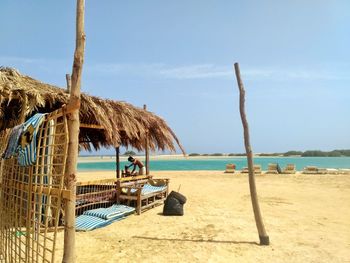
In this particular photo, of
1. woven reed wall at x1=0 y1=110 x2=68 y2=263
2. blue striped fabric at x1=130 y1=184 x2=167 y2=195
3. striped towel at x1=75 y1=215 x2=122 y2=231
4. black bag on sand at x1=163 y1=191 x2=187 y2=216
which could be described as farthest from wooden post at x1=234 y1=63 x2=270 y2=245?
blue striped fabric at x1=130 y1=184 x2=167 y2=195

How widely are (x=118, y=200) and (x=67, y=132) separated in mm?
5977

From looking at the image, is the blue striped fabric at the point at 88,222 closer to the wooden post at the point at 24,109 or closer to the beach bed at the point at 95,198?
the beach bed at the point at 95,198

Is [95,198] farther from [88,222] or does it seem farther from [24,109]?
[24,109]

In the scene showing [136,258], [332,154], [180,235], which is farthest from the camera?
[332,154]

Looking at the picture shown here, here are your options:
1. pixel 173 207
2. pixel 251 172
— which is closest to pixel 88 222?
pixel 173 207

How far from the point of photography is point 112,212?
795 centimetres

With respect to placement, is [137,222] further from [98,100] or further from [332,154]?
[332,154]

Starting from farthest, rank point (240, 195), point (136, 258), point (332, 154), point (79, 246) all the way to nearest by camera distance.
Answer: point (332, 154) → point (240, 195) → point (79, 246) → point (136, 258)

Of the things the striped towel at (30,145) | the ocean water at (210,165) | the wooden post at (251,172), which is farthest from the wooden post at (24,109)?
the ocean water at (210,165)

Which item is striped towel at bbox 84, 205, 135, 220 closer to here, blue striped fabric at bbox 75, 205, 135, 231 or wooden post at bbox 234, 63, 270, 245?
blue striped fabric at bbox 75, 205, 135, 231

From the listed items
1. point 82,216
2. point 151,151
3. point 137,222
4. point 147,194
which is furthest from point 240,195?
point 82,216

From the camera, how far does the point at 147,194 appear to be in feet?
30.3

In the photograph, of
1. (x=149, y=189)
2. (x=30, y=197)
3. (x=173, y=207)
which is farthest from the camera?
(x=149, y=189)

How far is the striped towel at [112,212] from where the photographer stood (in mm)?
7727
